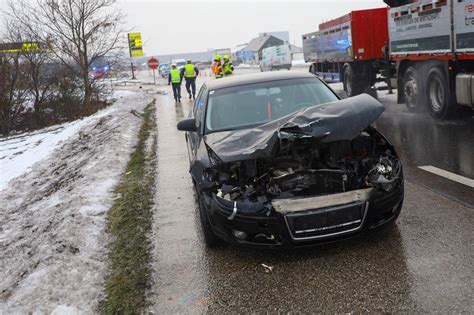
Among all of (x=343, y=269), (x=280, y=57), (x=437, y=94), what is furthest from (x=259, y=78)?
(x=280, y=57)

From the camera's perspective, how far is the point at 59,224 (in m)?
→ 5.71

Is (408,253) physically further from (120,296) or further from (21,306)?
(21,306)

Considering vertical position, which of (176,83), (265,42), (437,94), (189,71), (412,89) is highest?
(265,42)

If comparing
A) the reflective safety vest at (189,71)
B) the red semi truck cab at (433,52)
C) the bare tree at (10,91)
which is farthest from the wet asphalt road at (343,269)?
the reflective safety vest at (189,71)

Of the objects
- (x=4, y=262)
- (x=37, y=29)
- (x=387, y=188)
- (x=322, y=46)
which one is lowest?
(x=4, y=262)

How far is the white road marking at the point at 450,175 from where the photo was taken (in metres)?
5.70

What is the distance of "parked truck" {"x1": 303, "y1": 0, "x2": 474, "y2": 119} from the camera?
888 centimetres

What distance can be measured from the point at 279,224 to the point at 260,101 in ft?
6.95

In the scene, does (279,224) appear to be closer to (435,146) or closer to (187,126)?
(187,126)

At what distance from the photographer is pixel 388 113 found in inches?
480

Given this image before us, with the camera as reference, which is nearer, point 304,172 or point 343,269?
point 343,269

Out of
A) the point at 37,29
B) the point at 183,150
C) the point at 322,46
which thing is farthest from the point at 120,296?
the point at 37,29

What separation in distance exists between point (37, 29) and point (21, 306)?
21.6m

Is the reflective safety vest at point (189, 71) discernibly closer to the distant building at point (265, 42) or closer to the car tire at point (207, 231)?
the car tire at point (207, 231)
